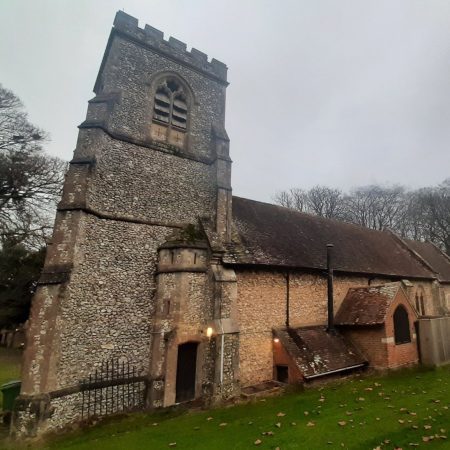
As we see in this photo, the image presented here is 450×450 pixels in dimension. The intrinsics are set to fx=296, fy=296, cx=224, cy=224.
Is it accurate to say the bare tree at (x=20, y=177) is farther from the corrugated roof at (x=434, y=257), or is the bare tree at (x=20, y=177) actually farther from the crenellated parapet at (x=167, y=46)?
the corrugated roof at (x=434, y=257)

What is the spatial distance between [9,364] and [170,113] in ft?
60.5

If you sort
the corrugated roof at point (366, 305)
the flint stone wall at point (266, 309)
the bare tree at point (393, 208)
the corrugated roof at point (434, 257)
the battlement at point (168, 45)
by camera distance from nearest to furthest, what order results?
the flint stone wall at point (266, 309), the corrugated roof at point (366, 305), the battlement at point (168, 45), the corrugated roof at point (434, 257), the bare tree at point (393, 208)

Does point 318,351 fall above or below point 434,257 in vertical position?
below

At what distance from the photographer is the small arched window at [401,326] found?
13964 mm

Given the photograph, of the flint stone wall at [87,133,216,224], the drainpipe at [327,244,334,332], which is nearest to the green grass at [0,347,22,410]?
the flint stone wall at [87,133,216,224]

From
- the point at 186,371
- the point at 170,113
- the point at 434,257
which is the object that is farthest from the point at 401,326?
the point at 434,257

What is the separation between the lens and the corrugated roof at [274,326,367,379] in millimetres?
11594

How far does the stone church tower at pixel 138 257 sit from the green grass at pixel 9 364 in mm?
5599

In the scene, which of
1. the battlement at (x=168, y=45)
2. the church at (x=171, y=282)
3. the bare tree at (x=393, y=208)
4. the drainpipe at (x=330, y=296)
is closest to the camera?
the church at (x=171, y=282)

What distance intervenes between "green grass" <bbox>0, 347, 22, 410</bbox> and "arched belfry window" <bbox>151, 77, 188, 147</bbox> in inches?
514

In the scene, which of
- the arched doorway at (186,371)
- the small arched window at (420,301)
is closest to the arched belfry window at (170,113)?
the arched doorway at (186,371)

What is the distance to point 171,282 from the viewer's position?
11344 mm

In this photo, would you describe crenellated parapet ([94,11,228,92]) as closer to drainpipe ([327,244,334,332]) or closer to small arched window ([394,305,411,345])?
drainpipe ([327,244,334,332])

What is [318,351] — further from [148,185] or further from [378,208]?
[378,208]
